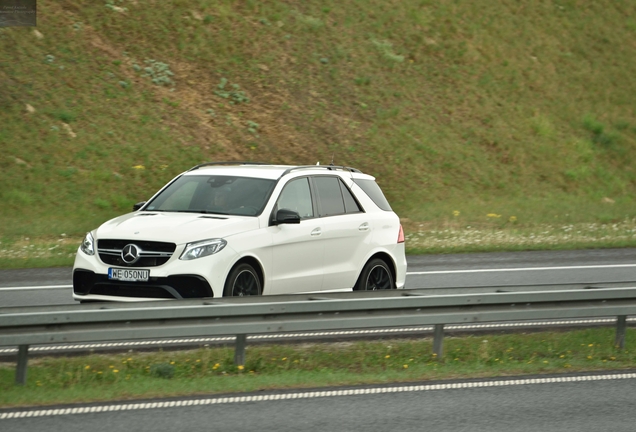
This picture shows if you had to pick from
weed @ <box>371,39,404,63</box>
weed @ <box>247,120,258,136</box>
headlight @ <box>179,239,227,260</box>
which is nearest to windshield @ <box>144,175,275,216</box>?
headlight @ <box>179,239,227,260</box>

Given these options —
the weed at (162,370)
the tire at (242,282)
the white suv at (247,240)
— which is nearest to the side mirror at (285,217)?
the white suv at (247,240)

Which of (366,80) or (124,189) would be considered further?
(366,80)

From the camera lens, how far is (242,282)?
10.5 m

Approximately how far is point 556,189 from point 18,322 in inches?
1088

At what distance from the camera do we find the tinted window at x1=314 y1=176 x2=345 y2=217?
12.1 meters

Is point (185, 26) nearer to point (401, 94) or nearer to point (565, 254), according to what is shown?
point (401, 94)

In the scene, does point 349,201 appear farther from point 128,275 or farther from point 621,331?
point 621,331

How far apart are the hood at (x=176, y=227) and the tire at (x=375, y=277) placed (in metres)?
2.00

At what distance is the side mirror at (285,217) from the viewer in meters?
11.0

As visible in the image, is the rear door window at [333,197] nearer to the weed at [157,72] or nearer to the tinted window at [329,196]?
the tinted window at [329,196]

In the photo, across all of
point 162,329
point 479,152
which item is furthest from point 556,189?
point 162,329

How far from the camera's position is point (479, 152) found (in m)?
33.4

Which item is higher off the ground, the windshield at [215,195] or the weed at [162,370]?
the windshield at [215,195]

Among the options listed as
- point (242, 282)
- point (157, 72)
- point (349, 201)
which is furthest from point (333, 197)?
point (157, 72)
